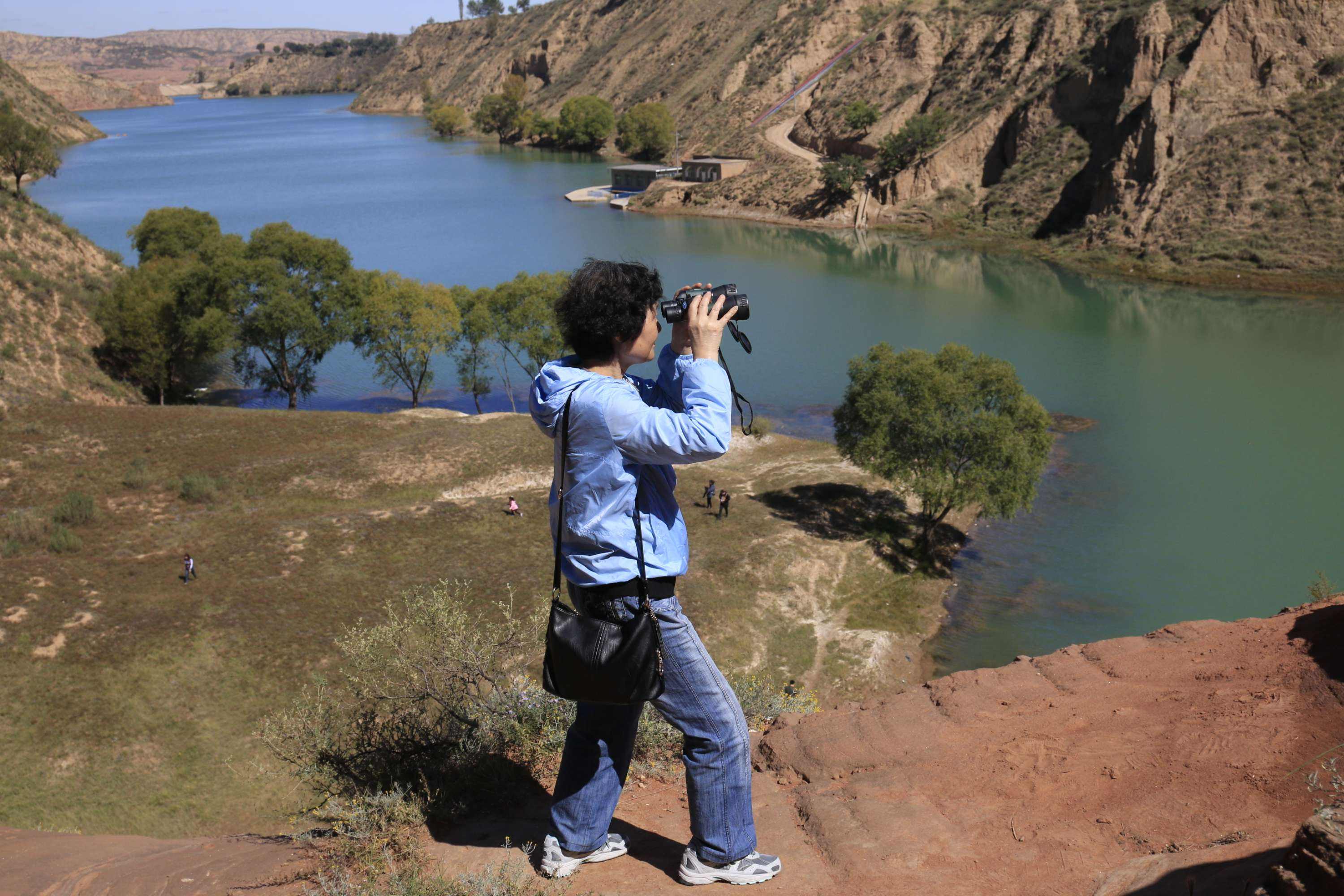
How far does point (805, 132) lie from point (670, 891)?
9410cm

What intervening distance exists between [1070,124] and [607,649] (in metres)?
78.0

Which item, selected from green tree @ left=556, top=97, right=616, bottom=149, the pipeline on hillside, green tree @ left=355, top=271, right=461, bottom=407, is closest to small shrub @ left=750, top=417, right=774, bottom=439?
green tree @ left=355, top=271, right=461, bottom=407

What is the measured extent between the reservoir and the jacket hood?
7.58 m

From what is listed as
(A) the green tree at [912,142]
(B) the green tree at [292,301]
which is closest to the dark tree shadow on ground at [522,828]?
(B) the green tree at [292,301]

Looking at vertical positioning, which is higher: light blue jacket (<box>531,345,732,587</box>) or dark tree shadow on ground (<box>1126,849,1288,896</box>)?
light blue jacket (<box>531,345,732,587</box>)

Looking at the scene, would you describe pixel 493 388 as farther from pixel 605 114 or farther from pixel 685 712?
pixel 605 114

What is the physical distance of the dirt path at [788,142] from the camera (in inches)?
3435

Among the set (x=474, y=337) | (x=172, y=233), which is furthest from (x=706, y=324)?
(x=172, y=233)

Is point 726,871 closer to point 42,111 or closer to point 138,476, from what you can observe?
point 138,476

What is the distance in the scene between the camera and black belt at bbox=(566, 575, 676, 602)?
163 inches

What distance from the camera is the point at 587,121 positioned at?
118188 mm

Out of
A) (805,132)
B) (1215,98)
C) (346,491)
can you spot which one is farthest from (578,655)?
(805,132)

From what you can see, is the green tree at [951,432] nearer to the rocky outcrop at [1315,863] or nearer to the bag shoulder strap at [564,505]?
the rocky outcrop at [1315,863]

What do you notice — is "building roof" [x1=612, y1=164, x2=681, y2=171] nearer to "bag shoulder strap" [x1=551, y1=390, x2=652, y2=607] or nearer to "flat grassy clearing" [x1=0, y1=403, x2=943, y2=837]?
"flat grassy clearing" [x1=0, y1=403, x2=943, y2=837]
